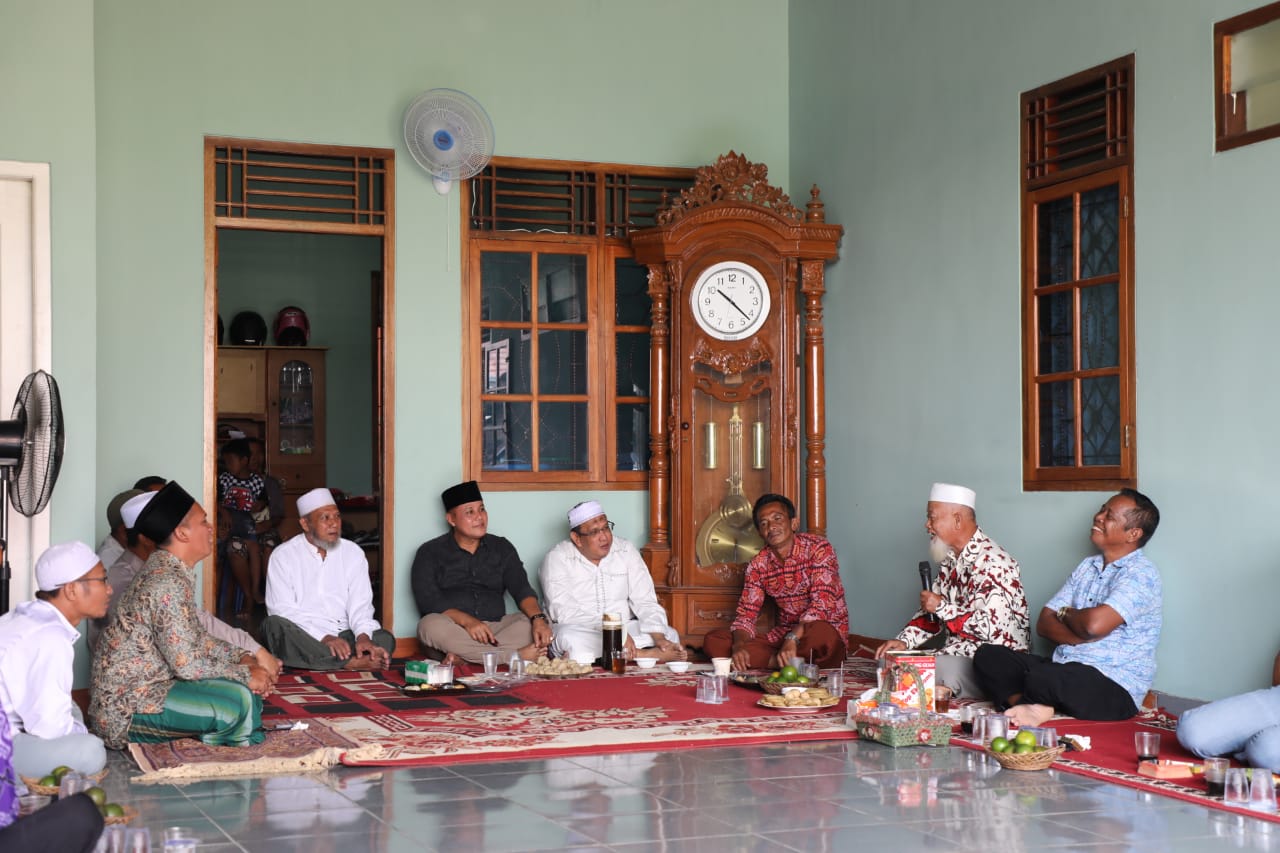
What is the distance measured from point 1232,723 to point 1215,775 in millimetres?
376

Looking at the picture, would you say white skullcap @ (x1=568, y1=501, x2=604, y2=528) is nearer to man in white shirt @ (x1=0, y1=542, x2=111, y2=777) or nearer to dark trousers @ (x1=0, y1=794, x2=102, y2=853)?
man in white shirt @ (x1=0, y1=542, x2=111, y2=777)

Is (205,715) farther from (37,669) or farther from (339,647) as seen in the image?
(339,647)

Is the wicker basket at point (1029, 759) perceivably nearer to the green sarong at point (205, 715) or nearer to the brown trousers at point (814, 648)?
the brown trousers at point (814, 648)

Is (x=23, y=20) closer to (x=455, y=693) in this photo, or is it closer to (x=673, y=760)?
(x=455, y=693)

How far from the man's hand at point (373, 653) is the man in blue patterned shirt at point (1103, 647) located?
2775 millimetres

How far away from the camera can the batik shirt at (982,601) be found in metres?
5.53

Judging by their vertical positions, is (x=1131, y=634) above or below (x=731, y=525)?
below

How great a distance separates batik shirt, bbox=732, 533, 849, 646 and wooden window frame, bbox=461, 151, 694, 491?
1.07 m

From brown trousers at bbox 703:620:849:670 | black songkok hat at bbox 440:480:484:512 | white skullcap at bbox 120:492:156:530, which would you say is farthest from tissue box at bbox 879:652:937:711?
white skullcap at bbox 120:492:156:530

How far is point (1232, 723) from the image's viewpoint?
4168 mm

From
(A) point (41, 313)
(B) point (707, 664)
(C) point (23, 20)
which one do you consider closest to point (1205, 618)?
(B) point (707, 664)

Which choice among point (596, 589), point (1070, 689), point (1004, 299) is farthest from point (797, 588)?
point (1070, 689)

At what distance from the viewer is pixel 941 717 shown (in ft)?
15.2

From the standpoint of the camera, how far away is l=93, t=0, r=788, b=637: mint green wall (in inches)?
267
